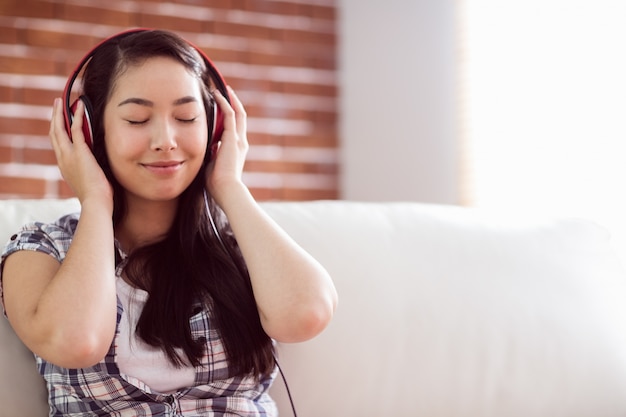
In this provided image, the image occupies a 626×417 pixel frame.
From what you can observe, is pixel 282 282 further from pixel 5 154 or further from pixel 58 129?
pixel 5 154

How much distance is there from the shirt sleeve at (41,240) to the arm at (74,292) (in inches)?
0.5

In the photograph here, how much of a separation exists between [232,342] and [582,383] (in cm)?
69

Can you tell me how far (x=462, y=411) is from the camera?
1.45 m

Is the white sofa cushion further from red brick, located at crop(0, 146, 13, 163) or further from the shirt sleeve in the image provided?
red brick, located at crop(0, 146, 13, 163)

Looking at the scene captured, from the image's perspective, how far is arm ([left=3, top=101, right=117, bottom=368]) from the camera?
1.08 metres

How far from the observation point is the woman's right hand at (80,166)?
4.09 feet

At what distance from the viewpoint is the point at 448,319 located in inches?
58.4

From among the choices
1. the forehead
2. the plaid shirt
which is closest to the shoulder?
the plaid shirt

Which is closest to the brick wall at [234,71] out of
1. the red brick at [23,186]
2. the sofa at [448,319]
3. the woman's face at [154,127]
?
the red brick at [23,186]

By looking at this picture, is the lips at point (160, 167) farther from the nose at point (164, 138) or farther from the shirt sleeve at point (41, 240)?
the shirt sleeve at point (41, 240)

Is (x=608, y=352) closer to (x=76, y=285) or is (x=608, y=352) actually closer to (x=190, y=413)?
(x=190, y=413)

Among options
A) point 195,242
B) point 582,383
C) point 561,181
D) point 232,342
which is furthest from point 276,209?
point 561,181

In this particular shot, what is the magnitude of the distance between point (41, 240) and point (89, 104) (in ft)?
0.72

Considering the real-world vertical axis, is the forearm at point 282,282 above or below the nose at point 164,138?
below
